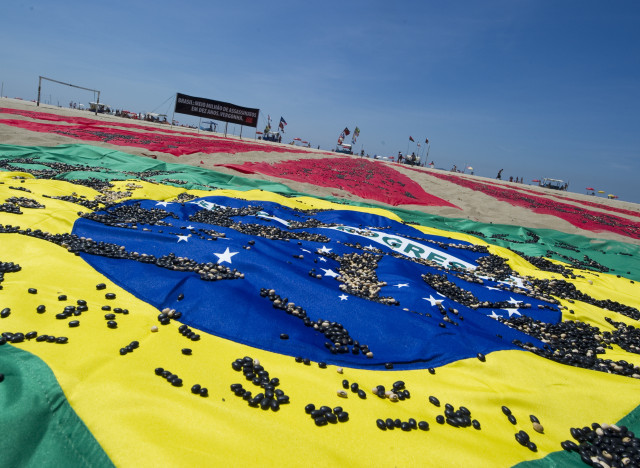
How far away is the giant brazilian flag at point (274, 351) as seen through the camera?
2.61 meters

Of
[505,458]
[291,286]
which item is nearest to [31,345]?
[291,286]

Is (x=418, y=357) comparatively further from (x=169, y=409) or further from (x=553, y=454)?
(x=169, y=409)

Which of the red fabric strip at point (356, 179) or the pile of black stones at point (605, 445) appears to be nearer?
the pile of black stones at point (605, 445)

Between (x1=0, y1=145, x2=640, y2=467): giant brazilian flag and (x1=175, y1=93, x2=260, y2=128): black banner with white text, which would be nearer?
(x1=0, y1=145, x2=640, y2=467): giant brazilian flag

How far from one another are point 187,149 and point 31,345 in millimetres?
21503

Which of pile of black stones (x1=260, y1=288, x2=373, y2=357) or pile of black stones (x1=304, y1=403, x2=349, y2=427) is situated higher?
pile of black stones (x1=260, y1=288, x2=373, y2=357)

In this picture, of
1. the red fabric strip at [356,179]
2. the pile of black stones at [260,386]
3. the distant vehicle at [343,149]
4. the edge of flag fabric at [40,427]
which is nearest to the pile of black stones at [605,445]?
the pile of black stones at [260,386]

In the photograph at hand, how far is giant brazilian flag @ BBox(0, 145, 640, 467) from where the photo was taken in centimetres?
261

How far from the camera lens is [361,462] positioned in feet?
8.73

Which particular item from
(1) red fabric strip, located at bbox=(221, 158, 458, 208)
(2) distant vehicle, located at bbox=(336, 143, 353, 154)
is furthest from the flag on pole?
(1) red fabric strip, located at bbox=(221, 158, 458, 208)

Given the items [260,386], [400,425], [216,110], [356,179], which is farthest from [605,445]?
[216,110]

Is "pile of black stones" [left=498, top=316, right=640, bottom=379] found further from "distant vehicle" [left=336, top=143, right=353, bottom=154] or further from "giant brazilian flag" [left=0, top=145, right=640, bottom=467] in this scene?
"distant vehicle" [left=336, top=143, right=353, bottom=154]

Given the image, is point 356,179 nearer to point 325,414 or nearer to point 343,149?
point 325,414

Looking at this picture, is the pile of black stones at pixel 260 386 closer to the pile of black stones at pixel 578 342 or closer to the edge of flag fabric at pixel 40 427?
the edge of flag fabric at pixel 40 427
